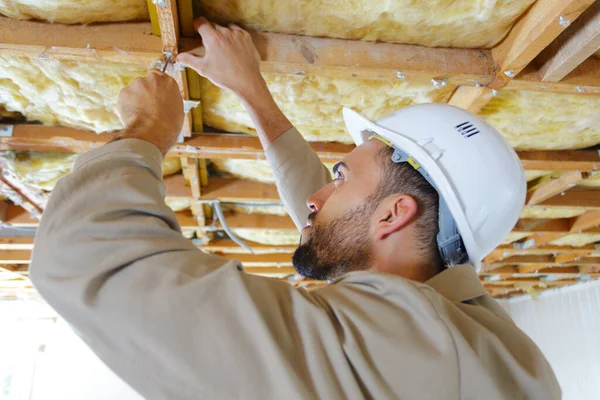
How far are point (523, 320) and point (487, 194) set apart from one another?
7.92 m

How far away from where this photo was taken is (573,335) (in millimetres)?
6566

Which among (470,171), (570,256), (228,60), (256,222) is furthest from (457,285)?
(570,256)

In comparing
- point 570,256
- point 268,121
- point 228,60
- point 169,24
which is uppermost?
point 570,256

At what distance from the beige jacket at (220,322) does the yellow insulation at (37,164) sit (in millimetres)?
2003

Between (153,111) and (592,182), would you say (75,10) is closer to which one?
(153,111)

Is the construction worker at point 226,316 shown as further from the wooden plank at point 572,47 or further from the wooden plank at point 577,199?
the wooden plank at point 577,199

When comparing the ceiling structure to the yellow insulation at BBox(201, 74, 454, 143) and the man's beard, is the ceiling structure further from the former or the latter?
the man's beard

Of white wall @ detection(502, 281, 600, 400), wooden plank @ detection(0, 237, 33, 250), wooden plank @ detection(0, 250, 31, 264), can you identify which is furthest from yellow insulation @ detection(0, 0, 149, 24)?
white wall @ detection(502, 281, 600, 400)

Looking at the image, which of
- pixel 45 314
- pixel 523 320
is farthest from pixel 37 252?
pixel 523 320

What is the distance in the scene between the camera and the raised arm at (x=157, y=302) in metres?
0.58

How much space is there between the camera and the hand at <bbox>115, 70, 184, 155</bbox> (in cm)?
81

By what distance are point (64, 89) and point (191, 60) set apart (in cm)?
78

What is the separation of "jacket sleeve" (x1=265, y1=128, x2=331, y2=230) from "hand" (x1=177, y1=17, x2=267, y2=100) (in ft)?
0.55

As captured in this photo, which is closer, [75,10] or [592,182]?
[75,10]
